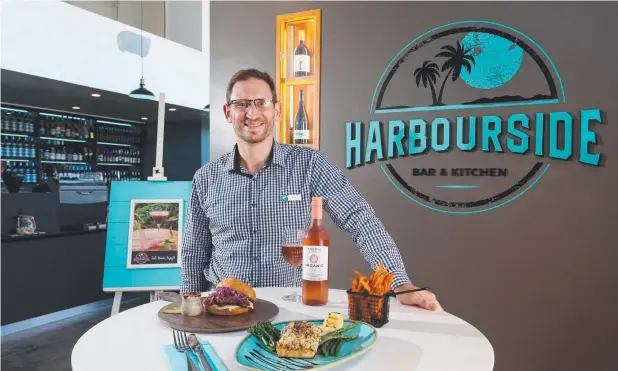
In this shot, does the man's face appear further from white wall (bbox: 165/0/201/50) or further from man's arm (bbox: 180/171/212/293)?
white wall (bbox: 165/0/201/50)

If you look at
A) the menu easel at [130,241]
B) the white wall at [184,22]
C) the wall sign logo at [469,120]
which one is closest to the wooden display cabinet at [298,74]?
the wall sign logo at [469,120]

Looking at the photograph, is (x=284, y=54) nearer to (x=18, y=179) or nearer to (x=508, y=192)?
(x=508, y=192)

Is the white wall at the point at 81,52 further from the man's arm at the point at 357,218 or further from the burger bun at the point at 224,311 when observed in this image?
the burger bun at the point at 224,311

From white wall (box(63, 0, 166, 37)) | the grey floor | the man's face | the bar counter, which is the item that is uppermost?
white wall (box(63, 0, 166, 37))

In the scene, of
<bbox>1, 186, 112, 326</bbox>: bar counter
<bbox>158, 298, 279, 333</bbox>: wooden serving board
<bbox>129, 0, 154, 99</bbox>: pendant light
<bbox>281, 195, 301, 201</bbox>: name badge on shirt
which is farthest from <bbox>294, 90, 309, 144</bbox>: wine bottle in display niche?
<bbox>129, 0, 154, 99</bbox>: pendant light

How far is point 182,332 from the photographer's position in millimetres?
1220

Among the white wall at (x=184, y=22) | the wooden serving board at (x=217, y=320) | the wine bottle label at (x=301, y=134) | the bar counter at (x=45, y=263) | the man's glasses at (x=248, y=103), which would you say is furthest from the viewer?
the white wall at (x=184, y=22)

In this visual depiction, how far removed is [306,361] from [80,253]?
16.0 ft

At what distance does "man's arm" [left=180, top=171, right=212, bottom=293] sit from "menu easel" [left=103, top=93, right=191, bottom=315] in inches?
54.1

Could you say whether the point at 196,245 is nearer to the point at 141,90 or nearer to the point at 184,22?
the point at 141,90

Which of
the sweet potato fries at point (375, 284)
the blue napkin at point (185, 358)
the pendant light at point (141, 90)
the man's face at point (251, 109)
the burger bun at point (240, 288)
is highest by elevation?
the pendant light at point (141, 90)

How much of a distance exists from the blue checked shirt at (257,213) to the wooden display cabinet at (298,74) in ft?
4.72

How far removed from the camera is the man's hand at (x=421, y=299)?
4.83 ft

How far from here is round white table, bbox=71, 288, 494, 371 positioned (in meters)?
1.02
